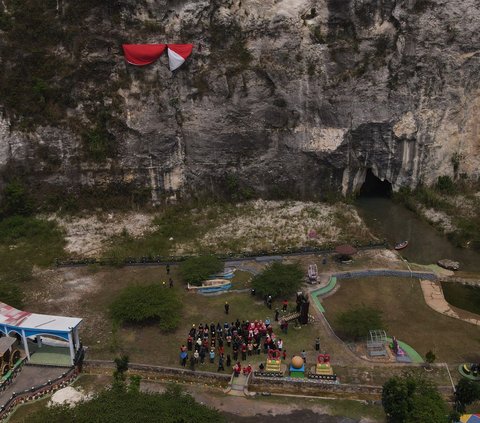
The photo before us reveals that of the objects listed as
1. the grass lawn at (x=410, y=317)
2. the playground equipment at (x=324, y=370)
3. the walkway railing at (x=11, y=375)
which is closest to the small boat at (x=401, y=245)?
the grass lawn at (x=410, y=317)

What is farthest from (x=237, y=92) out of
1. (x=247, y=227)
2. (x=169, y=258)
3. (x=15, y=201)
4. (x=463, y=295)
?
(x=463, y=295)

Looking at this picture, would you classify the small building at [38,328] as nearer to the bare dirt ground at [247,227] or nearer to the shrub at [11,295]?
the shrub at [11,295]

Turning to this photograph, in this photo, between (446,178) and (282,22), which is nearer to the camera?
(282,22)

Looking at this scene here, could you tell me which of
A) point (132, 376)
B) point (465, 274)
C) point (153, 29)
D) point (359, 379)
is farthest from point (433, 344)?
point (153, 29)

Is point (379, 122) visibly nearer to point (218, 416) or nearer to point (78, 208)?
point (78, 208)

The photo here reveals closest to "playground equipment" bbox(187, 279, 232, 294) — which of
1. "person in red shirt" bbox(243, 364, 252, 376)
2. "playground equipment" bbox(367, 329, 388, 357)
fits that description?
"person in red shirt" bbox(243, 364, 252, 376)

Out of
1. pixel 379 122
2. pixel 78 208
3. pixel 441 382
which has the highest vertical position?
pixel 379 122
